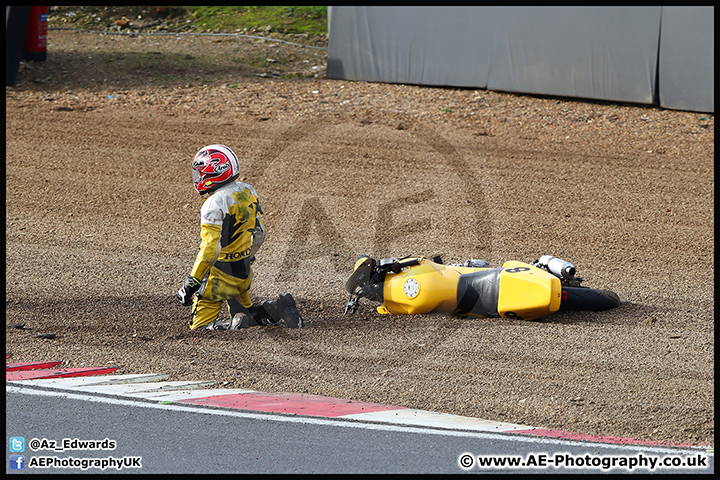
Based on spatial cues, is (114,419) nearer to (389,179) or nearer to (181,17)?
(389,179)

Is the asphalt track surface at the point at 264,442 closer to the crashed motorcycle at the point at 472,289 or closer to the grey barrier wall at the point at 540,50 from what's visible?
the crashed motorcycle at the point at 472,289

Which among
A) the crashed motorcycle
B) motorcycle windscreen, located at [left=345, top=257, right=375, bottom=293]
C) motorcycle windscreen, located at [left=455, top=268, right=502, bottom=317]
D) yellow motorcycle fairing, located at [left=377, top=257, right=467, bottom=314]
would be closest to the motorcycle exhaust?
the crashed motorcycle

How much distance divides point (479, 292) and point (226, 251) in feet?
7.87

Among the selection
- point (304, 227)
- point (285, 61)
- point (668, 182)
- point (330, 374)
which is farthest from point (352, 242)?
point (285, 61)

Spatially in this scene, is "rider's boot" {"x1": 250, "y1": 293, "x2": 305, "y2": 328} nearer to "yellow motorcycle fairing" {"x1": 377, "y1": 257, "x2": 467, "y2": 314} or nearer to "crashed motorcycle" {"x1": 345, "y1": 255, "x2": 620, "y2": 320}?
"crashed motorcycle" {"x1": 345, "y1": 255, "x2": 620, "y2": 320}

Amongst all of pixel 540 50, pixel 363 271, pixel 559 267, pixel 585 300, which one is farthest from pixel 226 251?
pixel 540 50

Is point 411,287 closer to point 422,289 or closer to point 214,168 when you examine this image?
point 422,289

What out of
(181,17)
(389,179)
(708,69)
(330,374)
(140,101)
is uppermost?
(181,17)

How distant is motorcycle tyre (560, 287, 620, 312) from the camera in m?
7.29

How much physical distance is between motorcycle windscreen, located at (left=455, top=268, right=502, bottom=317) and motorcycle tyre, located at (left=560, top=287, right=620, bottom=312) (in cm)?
73

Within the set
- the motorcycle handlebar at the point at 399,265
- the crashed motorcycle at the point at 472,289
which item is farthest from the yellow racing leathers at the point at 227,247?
the motorcycle handlebar at the point at 399,265

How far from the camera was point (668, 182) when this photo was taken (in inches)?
489

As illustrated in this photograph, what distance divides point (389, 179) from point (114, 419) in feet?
27.4

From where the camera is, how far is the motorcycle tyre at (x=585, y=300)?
7293mm
